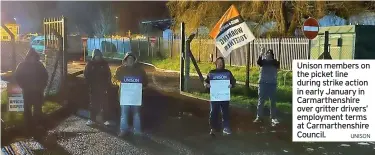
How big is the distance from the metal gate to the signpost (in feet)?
7.32

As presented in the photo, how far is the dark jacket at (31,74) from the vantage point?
431cm

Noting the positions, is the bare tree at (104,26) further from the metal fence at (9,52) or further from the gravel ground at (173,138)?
the metal fence at (9,52)

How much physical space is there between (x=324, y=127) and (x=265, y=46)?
0.92 metres

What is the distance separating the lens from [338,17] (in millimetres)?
4867

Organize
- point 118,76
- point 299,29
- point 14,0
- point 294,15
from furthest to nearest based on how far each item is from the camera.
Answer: point 294,15
point 299,29
point 118,76
point 14,0

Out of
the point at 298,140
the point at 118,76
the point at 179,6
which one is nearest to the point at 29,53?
the point at 118,76

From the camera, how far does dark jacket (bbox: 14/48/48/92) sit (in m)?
4.31

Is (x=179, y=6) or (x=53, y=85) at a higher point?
(x=179, y=6)

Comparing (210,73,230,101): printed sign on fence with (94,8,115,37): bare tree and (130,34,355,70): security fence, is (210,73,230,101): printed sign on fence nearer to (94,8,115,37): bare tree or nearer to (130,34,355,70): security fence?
(130,34,355,70): security fence

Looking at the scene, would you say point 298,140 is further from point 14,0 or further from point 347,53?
point 14,0

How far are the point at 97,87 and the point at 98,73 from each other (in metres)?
0.15

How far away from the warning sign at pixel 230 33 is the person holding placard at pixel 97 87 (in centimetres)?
108

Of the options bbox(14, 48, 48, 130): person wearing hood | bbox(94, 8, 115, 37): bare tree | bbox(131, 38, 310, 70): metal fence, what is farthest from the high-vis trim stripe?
bbox(14, 48, 48, 130): person wearing hood

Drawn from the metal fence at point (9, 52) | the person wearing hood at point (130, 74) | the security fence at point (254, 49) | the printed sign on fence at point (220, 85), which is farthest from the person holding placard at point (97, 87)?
the printed sign on fence at point (220, 85)
